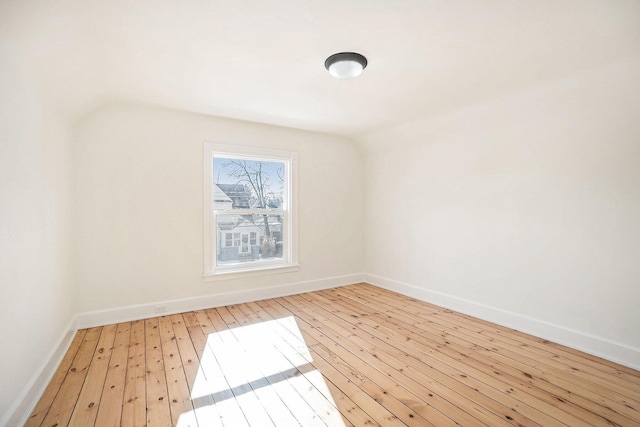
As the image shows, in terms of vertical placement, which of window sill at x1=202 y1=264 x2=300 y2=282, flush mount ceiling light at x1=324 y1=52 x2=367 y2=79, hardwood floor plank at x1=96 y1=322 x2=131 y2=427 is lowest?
hardwood floor plank at x1=96 y1=322 x2=131 y2=427

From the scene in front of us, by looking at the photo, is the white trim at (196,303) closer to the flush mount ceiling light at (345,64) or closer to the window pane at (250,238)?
the window pane at (250,238)

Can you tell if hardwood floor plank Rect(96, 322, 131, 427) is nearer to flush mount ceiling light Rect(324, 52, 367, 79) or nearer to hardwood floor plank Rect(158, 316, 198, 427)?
hardwood floor plank Rect(158, 316, 198, 427)

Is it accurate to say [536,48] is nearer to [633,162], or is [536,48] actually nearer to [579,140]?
[579,140]

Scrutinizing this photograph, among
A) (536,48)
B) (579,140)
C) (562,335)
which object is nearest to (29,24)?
(536,48)

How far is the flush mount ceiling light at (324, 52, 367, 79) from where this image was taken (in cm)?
224

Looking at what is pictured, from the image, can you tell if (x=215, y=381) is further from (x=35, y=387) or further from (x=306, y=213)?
(x=306, y=213)

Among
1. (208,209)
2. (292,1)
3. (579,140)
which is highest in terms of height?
(292,1)

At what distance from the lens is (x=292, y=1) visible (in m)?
1.66

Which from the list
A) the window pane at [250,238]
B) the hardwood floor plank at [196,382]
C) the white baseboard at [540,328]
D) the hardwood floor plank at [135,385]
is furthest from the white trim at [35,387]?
the white baseboard at [540,328]

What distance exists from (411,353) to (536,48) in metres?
2.59

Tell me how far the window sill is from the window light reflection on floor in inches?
38.2

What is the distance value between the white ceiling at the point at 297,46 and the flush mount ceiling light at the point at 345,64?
2.7 inches

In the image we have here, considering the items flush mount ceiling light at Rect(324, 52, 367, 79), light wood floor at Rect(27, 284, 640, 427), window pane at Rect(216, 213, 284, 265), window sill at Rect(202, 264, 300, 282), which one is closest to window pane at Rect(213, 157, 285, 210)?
window pane at Rect(216, 213, 284, 265)

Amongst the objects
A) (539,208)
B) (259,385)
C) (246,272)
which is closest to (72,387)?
(259,385)
